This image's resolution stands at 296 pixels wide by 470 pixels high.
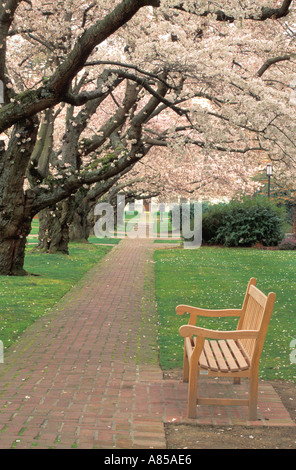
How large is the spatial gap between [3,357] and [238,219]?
21499 mm

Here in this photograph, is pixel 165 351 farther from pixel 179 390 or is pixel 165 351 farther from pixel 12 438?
pixel 12 438

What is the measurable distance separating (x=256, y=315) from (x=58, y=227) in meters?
17.3

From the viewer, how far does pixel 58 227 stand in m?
22.1

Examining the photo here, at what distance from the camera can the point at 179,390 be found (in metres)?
5.76

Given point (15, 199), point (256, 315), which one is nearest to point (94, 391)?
point (256, 315)

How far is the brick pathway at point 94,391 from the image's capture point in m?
4.51

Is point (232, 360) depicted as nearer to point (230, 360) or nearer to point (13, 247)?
point (230, 360)

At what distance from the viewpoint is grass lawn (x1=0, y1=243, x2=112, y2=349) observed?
9.10m

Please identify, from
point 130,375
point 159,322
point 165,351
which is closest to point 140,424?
point 130,375

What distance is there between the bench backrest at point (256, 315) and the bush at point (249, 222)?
70.5 ft

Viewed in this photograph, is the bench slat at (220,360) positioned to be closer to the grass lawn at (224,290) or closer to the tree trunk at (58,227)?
the grass lawn at (224,290)

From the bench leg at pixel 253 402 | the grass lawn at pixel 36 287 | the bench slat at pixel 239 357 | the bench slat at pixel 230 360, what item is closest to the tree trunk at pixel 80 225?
the grass lawn at pixel 36 287

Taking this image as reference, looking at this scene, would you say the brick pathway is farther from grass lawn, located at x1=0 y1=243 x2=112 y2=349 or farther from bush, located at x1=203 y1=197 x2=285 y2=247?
bush, located at x1=203 y1=197 x2=285 y2=247
